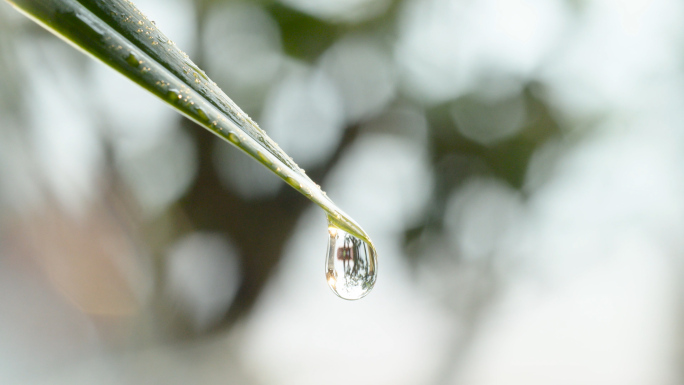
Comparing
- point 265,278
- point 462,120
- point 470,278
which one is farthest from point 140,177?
point 470,278

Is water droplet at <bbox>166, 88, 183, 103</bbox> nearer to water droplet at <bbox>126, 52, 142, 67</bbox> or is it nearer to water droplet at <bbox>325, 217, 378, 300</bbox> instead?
water droplet at <bbox>126, 52, 142, 67</bbox>

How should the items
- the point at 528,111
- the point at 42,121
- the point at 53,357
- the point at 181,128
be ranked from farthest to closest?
the point at 528,111 → the point at 181,128 → the point at 53,357 → the point at 42,121

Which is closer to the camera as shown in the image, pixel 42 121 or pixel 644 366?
pixel 42 121

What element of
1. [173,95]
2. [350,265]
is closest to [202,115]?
[173,95]

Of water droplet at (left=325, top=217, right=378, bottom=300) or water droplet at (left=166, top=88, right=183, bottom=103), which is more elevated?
water droplet at (left=325, top=217, right=378, bottom=300)

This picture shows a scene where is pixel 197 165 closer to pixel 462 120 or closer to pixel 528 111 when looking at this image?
pixel 462 120

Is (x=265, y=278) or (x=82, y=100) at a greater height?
(x=82, y=100)

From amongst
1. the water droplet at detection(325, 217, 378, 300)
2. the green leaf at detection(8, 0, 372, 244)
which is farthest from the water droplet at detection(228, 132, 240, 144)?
the water droplet at detection(325, 217, 378, 300)

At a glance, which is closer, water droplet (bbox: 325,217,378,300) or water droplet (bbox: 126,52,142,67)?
water droplet (bbox: 126,52,142,67)
